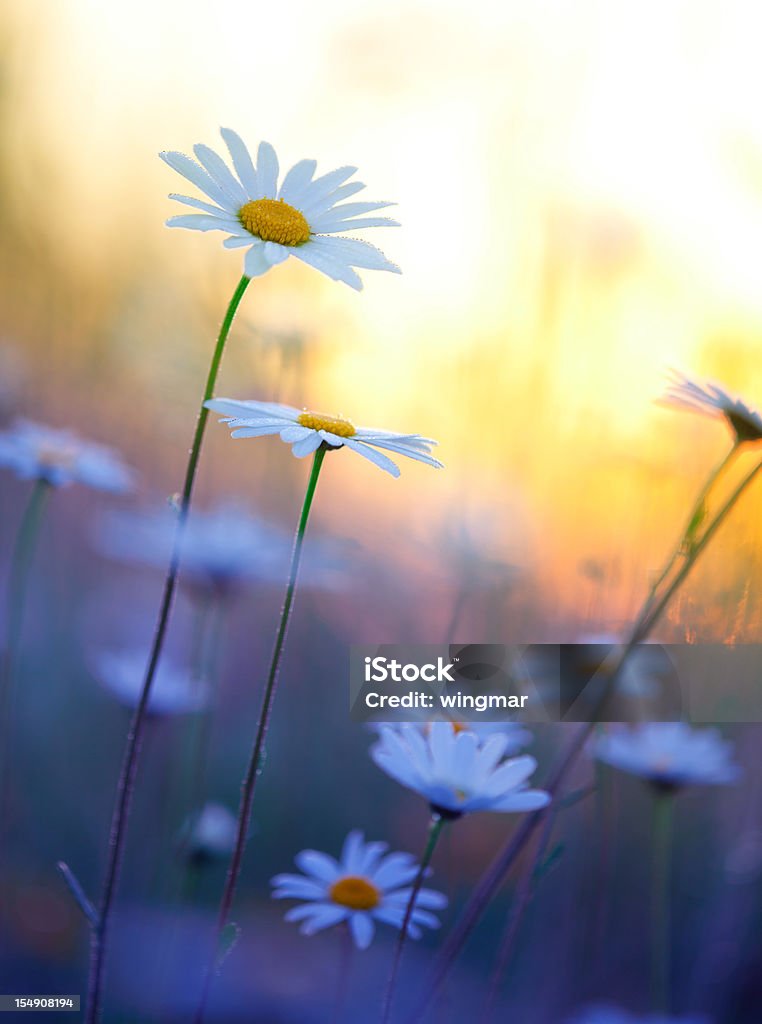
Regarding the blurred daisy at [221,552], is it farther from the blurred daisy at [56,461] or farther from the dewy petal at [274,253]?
the dewy petal at [274,253]

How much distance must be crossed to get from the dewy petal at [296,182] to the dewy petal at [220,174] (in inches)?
1.1

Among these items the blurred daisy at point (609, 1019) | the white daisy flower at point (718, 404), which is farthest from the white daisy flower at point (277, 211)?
the blurred daisy at point (609, 1019)

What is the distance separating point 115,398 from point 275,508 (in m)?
0.64

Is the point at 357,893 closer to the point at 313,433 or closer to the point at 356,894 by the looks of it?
the point at 356,894

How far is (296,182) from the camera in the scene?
583mm

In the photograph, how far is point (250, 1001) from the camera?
1.20 meters

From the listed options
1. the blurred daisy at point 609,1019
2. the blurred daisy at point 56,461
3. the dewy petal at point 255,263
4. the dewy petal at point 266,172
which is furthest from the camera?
the blurred daisy at point 609,1019

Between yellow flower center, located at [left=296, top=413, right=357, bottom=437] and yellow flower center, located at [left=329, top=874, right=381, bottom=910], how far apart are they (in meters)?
0.33

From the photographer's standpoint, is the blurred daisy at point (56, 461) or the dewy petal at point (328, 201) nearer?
the dewy petal at point (328, 201)

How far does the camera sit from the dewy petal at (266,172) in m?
0.57

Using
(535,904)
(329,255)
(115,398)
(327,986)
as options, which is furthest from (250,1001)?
(115,398)

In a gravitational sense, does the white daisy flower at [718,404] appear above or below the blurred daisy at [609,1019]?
above

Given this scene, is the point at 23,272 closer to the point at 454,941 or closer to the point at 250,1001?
the point at 250,1001

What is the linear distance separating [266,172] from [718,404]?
330 mm
